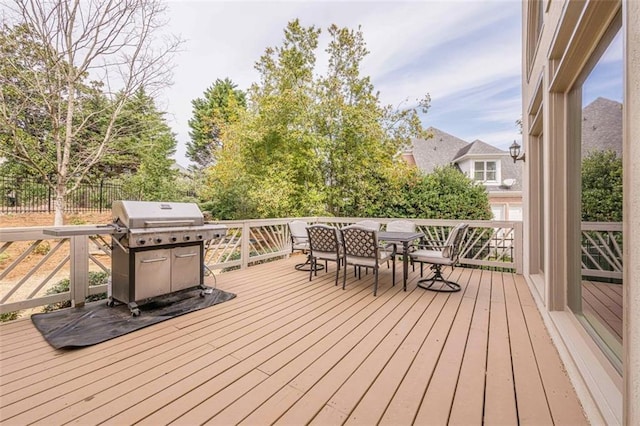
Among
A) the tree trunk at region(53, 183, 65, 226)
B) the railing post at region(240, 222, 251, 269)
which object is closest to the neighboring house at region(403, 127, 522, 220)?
the railing post at region(240, 222, 251, 269)

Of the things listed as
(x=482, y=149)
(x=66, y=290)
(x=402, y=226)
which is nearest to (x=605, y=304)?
(x=402, y=226)

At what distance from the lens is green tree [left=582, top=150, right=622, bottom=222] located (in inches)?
63.9

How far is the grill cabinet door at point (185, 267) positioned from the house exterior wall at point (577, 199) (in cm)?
370

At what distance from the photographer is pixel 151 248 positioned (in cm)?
311

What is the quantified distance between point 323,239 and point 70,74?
26.3ft

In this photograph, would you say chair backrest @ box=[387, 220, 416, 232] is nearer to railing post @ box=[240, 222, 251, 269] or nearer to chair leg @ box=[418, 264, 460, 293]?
chair leg @ box=[418, 264, 460, 293]

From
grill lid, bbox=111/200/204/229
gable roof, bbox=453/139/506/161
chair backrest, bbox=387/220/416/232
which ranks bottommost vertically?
chair backrest, bbox=387/220/416/232

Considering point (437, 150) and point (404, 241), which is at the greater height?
point (437, 150)

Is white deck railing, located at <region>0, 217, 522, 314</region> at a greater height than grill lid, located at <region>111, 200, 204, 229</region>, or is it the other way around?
grill lid, located at <region>111, 200, 204, 229</region>

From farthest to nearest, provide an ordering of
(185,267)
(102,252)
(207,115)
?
(207,115) → (102,252) → (185,267)

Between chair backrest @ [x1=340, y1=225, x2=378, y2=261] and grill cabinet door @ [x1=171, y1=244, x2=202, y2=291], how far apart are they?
2.04 metres

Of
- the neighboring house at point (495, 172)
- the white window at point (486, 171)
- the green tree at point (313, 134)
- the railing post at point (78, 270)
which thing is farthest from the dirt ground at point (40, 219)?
the white window at point (486, 171)

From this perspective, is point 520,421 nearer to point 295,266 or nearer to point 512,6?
point 295,266

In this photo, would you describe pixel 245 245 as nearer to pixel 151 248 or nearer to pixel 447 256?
pixel 151 248
